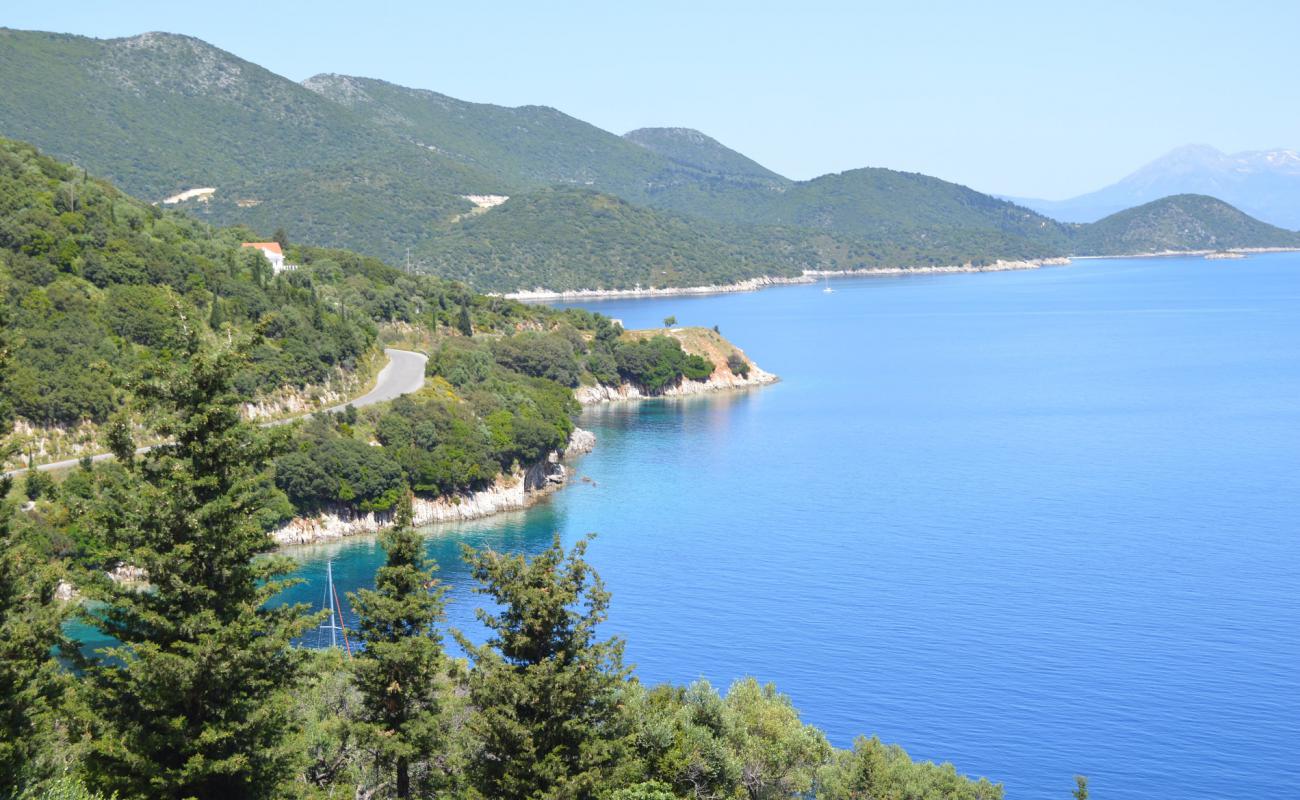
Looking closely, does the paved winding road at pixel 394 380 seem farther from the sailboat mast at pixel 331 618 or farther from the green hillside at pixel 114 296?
the sailboat mast at pixel 331 618

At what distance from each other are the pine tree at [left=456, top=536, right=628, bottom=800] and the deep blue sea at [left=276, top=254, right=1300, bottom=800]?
16.6m

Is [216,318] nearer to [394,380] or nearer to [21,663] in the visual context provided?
[394,380]

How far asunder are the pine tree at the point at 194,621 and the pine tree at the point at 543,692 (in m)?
3.84

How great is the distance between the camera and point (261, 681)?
22.1 metres

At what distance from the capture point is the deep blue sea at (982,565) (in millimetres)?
43031

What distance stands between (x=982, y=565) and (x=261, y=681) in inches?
1845

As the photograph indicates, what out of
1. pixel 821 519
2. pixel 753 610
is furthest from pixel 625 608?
pixel 821 519

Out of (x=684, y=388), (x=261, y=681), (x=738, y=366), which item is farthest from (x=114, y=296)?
(x=738, y=366)

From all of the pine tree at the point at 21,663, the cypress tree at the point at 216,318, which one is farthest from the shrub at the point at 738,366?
the pine tree at the point at 21,663

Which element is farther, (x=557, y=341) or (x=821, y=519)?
(x=557, y=341)

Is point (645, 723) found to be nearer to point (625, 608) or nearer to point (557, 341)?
point (625, 608)

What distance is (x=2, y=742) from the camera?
21.1 m

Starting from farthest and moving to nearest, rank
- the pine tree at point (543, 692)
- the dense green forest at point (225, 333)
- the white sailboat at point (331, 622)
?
the dense green forest at point (225, 333) → the white sailboat at point (331, 622) → the pine tree at point (543, 692)

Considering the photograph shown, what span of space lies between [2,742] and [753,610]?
38.6 meters
